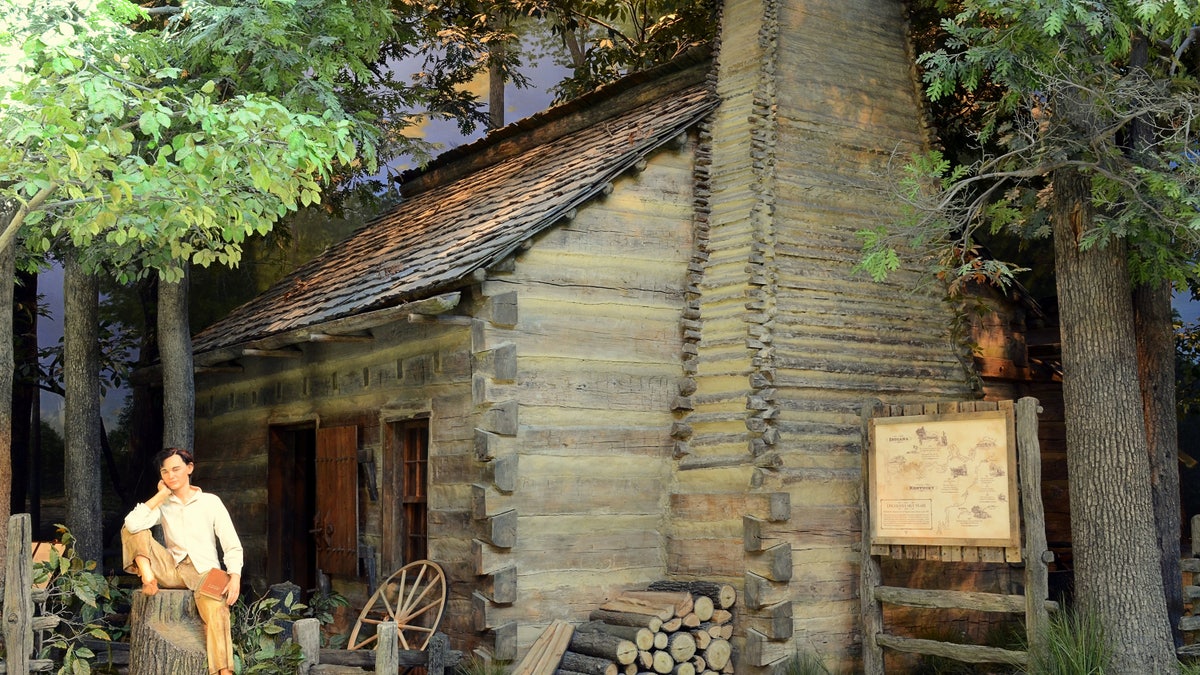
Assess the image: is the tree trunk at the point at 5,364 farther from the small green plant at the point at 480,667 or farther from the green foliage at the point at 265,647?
the small green plant at the point at 480,667

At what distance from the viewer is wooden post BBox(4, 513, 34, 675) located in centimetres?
829

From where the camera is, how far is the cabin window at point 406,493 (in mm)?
11586

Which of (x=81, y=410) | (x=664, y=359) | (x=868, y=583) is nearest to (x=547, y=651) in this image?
(x=868, y=583)

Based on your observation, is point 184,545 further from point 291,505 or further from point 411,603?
point 291,505

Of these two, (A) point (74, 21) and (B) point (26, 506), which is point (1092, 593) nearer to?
(A) point (74, 21)

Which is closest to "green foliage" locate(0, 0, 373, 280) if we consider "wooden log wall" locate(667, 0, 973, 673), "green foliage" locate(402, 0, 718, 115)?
"wooden log wall" locate(667, 0, 973, 673)

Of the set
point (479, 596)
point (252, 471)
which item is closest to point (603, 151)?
point (479, 596)

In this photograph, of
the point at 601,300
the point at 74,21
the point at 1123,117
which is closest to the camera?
the point at 74,21

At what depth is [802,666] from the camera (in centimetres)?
1012

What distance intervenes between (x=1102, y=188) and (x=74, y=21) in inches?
310

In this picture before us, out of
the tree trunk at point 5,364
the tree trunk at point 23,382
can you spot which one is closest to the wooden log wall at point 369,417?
the tree trunk at point 5,364

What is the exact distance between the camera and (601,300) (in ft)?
35.6

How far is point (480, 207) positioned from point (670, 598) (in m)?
4.70

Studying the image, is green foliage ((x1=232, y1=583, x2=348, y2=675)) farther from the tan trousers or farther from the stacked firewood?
the stacked firewood
